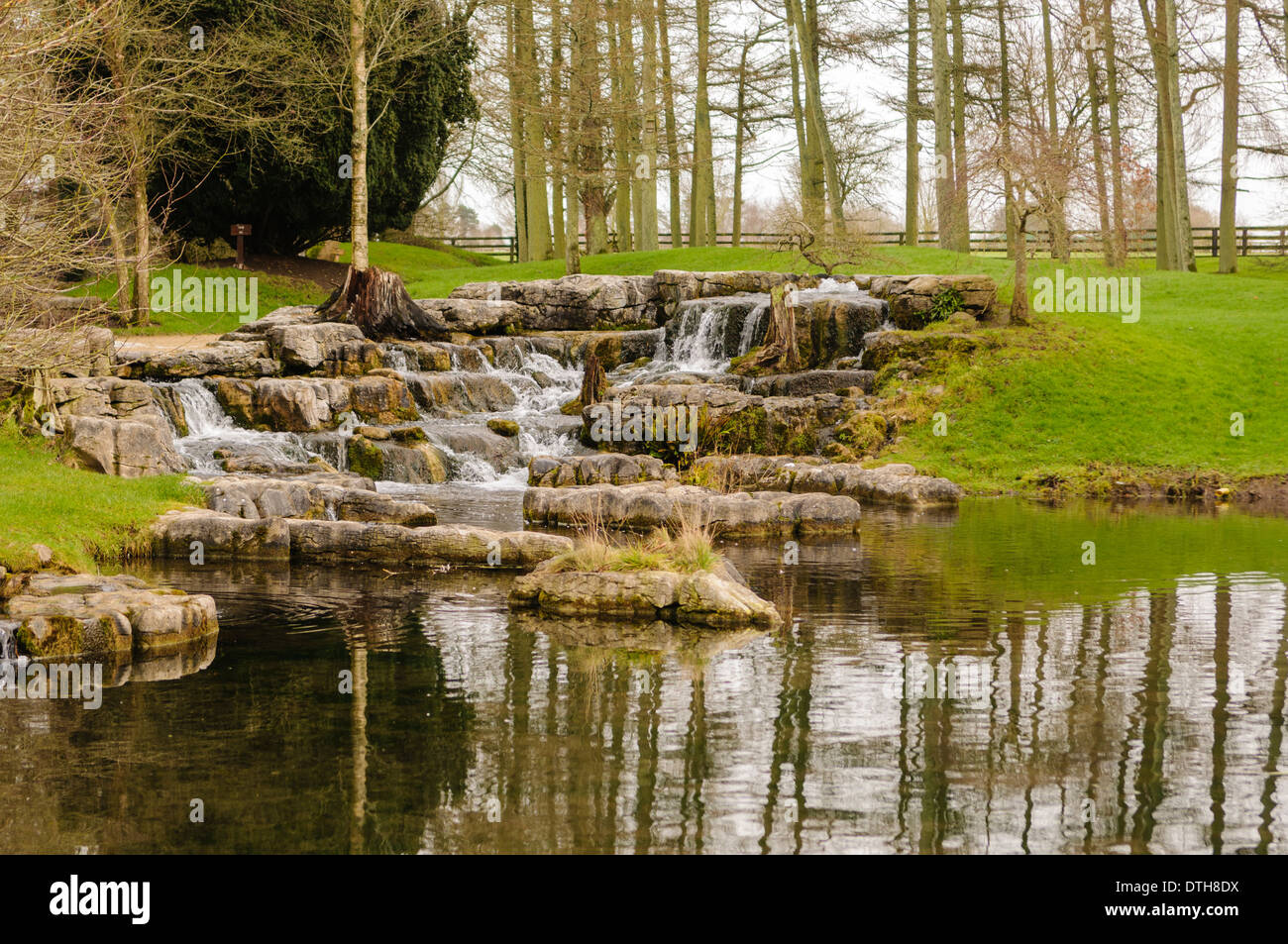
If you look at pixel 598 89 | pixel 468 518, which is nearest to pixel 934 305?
pixel 598 89

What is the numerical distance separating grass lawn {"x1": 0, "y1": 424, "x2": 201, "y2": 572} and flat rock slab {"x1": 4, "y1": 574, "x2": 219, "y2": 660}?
197 cm

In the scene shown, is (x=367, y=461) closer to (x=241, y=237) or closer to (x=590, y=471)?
(x=590, y=471)

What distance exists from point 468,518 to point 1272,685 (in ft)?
36.9

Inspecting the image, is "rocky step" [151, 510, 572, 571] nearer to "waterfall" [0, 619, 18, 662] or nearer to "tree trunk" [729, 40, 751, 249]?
"waterfall" [0, 619, 18, 662]

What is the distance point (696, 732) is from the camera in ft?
24.7

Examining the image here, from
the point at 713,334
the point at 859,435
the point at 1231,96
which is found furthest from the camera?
the point at 1231,96

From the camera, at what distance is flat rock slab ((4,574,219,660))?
9.54m

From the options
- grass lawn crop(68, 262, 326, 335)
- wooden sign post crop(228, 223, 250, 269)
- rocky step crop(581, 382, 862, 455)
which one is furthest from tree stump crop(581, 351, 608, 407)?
wooden sign post crop(228, 223, 250, 269)

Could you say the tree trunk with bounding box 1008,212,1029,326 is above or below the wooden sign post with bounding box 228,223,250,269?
below

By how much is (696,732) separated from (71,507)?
10093mm

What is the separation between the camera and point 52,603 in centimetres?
998

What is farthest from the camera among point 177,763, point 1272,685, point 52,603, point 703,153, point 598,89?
point 703,153

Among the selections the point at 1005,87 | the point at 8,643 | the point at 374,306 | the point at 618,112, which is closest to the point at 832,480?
the point at 374,306
